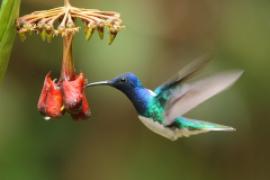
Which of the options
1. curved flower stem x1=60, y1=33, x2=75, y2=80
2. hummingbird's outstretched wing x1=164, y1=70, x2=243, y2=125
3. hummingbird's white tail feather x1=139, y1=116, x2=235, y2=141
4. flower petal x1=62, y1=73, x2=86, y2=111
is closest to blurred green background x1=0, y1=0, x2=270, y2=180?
hummingbird's white tail feather x1=139, y1=116, x2=235, y2=141

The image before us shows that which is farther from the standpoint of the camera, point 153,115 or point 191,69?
point 153,115

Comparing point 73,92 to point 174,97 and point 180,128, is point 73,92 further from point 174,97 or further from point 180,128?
point 180,128

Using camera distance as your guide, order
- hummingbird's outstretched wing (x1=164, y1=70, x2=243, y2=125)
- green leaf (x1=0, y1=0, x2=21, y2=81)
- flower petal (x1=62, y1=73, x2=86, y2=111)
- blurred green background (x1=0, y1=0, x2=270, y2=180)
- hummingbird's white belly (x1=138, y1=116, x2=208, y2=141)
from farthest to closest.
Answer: blurred green background (x1=0, y1=0, x2=270, y2=180)
hummingbird's white belly (x1=138, y1=116, x2=208, y2=141)
hummingbird's outstretched wing (x1=164, y1=70, x2=243, y2=125)
green leaf (x1=0, y1=0, x2=21, y2=81)
flower petal (x1=62, y1=73, x2=86, y2=111)

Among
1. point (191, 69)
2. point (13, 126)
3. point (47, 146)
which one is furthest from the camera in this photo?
point (47, 146)

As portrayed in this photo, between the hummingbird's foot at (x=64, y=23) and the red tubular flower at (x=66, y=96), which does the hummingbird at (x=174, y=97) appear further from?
the hummingbird's foot at (x=64, y=23)

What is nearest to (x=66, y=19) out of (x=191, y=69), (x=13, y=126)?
(x=191, y=69)

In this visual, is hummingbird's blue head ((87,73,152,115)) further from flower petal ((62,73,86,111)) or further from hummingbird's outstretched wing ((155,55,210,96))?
flower petal ((62,73,86,111))

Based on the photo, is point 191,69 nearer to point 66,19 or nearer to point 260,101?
point 66,19
